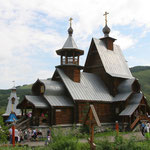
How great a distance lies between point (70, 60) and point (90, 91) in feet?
12.0

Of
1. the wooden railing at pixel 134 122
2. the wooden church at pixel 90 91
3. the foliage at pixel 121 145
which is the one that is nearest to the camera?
the foliage at pixel 121 145

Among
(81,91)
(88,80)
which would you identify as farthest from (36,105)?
(88,80)

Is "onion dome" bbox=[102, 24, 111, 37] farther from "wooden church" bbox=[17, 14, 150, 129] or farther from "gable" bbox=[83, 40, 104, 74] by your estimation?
"gable" bbox=[83, 40, 104, 74]

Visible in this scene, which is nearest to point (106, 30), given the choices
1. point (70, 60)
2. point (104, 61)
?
point (104, 61)

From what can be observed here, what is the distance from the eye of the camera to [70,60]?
24.1 m

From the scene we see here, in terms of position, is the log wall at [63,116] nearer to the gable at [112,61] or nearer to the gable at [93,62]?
the gable at [112,61]

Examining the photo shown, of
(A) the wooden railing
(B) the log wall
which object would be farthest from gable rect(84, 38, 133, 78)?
(B) the log wall

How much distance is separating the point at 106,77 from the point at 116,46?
6.42 m

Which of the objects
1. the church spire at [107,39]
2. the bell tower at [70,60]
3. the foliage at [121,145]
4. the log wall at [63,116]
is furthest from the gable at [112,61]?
the foliage at [121,145]

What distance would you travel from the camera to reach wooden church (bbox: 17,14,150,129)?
2114 centimetres

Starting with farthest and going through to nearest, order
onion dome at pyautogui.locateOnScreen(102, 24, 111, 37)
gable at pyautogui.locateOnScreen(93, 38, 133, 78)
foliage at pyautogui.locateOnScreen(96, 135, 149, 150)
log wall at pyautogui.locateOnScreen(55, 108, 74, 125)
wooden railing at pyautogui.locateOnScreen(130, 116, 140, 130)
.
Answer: onion dome at pyautogui.locateOnScreen(102, 24, 111, 37), gable at pyautogui.locateOnScreen(93, 38, 133, 78), wooden railing at pyautogui.locateOnScreen(130, 116, 140, 130), log wall at pyautogui.locateOnScreen(55, 108, 74, 125), foliage at pyautogui.locateOnScreen(96, 135, 149, 150)

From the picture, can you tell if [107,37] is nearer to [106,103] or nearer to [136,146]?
[106,103]

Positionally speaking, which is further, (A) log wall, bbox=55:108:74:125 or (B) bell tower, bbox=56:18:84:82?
(B) bell tower, bbox=56:18:84:82

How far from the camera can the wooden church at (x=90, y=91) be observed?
21141 mm
